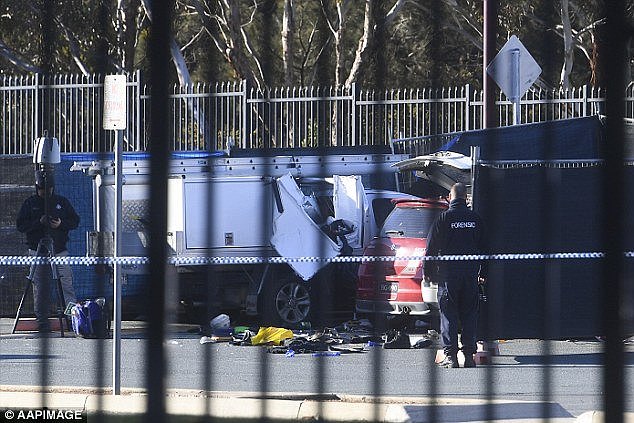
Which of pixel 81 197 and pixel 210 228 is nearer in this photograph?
pixel 210 228

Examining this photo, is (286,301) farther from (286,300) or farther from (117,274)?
(117,274)

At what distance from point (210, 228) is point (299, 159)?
6.71 meters

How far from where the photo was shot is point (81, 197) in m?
10.3

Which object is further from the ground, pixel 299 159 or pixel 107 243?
pixel 299 159

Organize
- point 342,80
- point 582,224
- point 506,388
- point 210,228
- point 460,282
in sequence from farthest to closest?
1. point 342,80
2. point 582,224
3. point 460,282
4. point 506,388
5. point 210,228

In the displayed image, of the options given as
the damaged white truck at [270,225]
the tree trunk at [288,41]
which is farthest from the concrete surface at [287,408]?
the tree trunk at [288,41]

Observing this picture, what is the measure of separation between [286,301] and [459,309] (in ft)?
7.32

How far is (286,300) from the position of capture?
31.8ft

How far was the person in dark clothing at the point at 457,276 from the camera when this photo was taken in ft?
25.3

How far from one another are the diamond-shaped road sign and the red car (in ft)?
5.69

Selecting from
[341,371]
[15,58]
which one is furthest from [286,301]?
[15,58]

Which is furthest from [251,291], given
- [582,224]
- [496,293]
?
[582,224]

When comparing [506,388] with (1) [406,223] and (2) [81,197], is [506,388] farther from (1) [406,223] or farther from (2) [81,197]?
(2) [81,197]

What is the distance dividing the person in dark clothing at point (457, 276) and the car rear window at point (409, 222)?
90 cm
